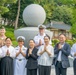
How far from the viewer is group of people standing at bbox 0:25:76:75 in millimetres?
7070

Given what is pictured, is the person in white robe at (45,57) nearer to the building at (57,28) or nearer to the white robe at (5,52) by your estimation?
the white robe at (5,52)

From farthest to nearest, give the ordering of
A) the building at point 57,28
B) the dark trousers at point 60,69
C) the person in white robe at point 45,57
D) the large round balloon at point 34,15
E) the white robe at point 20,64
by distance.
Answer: the building at point 57,28 < the large round balloon at point 34,15 < the white robe at point 20,64 < the dark trousers at point 60,69 < the person in white robe at point 45,57

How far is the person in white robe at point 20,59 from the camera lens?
7.20 meters

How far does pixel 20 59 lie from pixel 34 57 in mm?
470

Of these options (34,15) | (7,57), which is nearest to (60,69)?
(7,57)

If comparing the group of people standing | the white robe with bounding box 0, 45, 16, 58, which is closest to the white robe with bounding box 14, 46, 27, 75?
the group of people standing

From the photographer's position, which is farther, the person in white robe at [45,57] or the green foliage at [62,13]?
the green foliage at [62,13]

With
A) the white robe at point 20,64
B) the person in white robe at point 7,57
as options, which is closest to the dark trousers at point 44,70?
the white robe at point 20,64

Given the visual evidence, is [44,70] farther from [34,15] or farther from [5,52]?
[34,15]

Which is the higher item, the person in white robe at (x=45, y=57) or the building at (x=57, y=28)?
the building at (x=57, y=28)

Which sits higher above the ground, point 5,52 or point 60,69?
point 5,52

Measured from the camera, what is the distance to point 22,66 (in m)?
7.34

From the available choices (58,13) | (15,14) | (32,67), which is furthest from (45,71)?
(58,13)

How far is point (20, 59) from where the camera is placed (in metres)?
7.29
